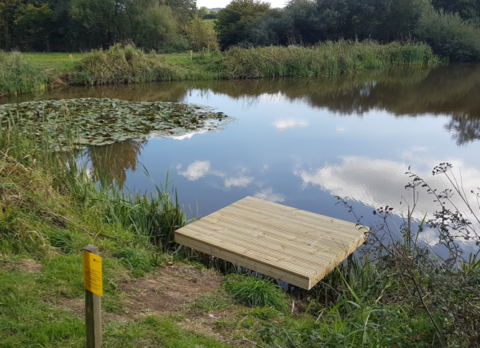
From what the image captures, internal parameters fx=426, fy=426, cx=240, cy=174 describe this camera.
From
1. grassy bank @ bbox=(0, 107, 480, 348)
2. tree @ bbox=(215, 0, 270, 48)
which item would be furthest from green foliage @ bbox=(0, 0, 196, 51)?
grassy bank @ bbox=(0, 107, 480, 348)

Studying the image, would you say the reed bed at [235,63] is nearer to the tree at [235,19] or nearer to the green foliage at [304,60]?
the green foliage at [304,60]

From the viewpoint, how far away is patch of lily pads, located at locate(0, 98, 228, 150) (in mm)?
7211

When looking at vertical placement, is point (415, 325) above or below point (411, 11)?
below

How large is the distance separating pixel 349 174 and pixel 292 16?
18.0 m

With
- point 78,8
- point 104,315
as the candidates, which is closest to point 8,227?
point 104,315

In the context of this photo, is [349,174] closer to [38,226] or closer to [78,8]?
[38,226]

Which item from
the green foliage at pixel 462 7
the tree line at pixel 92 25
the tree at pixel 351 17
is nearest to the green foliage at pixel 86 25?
the tree line at pixel 92 25

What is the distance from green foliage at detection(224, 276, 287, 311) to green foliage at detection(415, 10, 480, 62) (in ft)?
74.4

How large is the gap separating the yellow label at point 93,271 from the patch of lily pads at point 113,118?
5.29m

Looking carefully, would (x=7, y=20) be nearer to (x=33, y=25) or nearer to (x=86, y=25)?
(x=33, y=25)

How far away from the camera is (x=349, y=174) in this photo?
6215 mm

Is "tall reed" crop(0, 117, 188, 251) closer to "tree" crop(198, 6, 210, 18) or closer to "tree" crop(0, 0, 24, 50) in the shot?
"tree" crop(0, 0, 24, 50)

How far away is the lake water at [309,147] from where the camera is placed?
548 cm

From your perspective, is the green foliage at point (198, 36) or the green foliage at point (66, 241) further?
the green foliage at point (198, 36)
